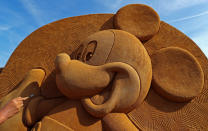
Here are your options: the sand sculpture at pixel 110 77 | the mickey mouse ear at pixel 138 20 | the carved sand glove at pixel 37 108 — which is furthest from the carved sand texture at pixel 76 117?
the mickey mouse ear at pixel 138 20

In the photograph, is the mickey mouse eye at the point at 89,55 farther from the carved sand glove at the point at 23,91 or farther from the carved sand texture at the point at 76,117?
the carved sand glove at the point at 23,91

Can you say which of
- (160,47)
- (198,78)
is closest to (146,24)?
(160,47)

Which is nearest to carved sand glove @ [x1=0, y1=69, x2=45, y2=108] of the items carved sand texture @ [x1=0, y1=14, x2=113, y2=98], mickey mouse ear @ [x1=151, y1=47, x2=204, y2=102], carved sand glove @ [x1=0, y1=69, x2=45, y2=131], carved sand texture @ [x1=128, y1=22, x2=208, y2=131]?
carved sand glove @ [x1=0, y1=69, x2=45, y2=131]

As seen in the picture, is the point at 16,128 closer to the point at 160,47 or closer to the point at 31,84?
the point at 31,84

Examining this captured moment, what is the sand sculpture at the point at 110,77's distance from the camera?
9.10ft

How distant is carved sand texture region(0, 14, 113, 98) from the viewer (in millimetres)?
3689

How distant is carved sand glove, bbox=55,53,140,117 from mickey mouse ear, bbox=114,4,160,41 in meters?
1.24

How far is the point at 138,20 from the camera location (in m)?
3.85

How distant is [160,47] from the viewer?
12.4 ft

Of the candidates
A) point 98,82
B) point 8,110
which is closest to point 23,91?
point 8,110

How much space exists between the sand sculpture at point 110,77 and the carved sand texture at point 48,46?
2 cm

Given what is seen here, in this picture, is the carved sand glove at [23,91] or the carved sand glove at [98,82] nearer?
the carved sand glove at [98,82]

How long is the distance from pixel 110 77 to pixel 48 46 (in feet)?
6.42

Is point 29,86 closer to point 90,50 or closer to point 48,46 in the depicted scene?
point 48,46
